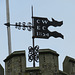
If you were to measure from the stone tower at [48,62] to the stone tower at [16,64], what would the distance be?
3.01 ft

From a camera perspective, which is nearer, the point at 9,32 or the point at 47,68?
the point at 47,68

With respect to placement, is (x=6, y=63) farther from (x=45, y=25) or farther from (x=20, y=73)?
(x=45, y=25)

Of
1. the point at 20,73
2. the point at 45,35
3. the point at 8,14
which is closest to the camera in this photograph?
the point at 20,73

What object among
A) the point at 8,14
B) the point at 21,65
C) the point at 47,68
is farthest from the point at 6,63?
the point at 8,14

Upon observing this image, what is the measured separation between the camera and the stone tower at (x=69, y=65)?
14.9 metres

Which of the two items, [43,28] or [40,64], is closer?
[40,64]

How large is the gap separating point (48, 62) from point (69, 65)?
137cm

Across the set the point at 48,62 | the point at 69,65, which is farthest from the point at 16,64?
the point at 69,65

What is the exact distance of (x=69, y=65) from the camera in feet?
49.1

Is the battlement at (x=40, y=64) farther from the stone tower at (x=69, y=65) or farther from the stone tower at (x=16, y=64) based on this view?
the stone tower at (x=69, y=65)

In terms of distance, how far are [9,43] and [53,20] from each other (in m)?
4.69

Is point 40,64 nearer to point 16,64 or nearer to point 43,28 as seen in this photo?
point 16,64

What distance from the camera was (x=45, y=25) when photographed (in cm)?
1627

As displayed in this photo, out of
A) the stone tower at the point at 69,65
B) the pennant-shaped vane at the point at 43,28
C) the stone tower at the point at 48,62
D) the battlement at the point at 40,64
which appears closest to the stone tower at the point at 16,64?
the battlement at the point at 40,64
